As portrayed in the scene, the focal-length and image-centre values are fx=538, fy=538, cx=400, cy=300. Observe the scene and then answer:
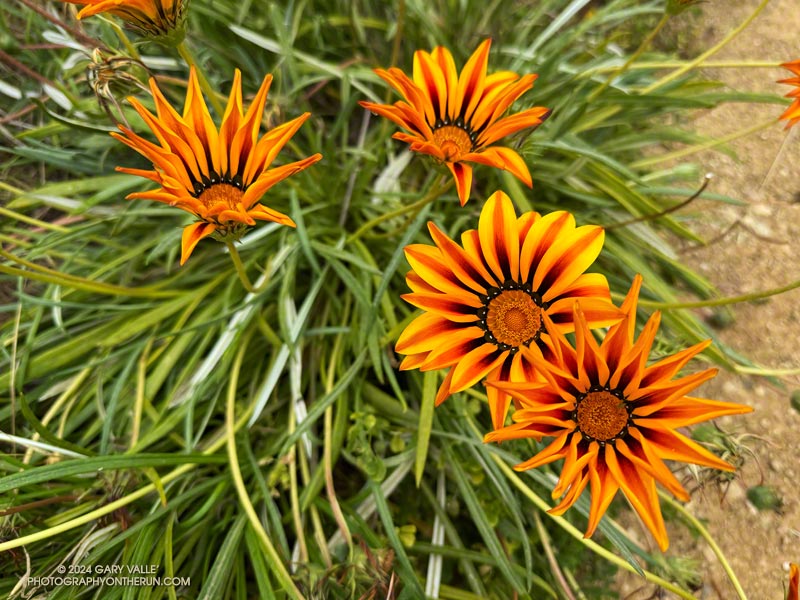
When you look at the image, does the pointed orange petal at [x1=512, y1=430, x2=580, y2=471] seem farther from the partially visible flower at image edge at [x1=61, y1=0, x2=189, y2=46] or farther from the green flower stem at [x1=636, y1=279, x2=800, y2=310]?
the partially visible flower at image edge at [x1=61, y1=0, x2=189, y2=46]

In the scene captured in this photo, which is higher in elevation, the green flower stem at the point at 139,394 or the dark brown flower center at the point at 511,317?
the dark brown flower center at the point at 511,317

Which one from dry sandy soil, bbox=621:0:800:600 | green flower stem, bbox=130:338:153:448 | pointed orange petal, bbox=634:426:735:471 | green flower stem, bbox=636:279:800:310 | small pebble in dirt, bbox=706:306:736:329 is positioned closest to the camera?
pointed orange petal, bbox=634:426:735:471

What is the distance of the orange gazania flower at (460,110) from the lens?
0.83 m

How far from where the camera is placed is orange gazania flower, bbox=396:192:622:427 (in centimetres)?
74

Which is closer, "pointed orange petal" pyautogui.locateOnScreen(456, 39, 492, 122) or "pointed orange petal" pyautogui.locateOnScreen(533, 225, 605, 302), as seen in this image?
"pointed orange petal" pyautogui.locateOnScreen(533, 225, 605, 302)

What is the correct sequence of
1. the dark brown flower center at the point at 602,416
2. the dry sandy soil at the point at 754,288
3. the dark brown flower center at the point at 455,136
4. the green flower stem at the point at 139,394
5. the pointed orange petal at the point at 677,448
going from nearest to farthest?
the pointed orange petal at the point at 677,448 < the dark brown flower center at the point at 602,416 < the dark brown flower center at the point at 455,136 < the green flower stem at the point at 139,394 < the dry sandy soil at the point at 754,288

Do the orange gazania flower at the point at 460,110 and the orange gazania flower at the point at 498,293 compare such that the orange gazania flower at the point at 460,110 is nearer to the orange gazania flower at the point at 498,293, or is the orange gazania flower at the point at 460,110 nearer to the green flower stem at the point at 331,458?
Result: the orange gazania flower at the point at 498,293

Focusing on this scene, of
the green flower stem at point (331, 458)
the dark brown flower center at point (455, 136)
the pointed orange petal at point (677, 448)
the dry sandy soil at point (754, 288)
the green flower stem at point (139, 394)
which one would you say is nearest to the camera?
the pointed orange petal at point (677, 448)

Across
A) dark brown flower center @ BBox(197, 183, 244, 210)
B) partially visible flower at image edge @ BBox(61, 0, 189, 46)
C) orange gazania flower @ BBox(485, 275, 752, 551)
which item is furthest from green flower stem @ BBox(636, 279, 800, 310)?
partially visible flower at image edge @ BBox(61, 0, 189, 46)

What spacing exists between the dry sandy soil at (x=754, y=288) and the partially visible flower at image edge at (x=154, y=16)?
1401mm

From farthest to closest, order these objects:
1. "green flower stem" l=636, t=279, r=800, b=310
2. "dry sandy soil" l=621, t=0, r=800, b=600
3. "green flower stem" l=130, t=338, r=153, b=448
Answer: "dry sandy soil" l=621, t=0, r=800, b=600, "green flower stem" l=130, t=338, r=153, b=448, "green flower stem" l=636, t=279, r=800, b=310

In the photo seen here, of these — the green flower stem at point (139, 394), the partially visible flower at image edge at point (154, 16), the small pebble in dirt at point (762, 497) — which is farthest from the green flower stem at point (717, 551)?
the partially visible flower at image edge at point (154, 16)

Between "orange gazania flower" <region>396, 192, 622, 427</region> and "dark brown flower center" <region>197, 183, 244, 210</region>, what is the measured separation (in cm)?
32

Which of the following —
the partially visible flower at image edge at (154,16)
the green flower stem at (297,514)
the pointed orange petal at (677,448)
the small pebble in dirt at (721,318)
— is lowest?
the green flower stem at (297,514)
